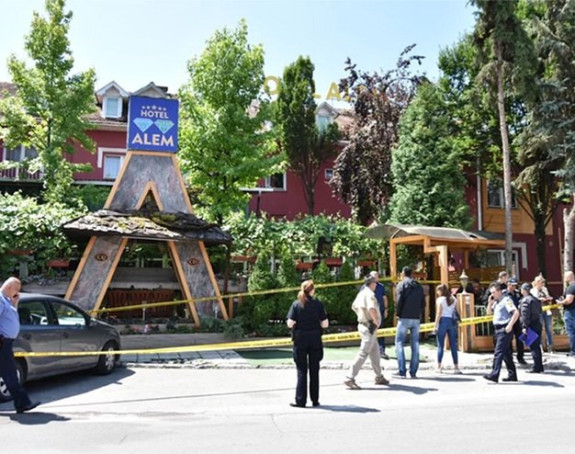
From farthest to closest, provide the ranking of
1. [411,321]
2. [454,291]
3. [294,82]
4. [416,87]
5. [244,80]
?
[294,82] < [416,87] < [244,80] < [454,291] < [411,321]

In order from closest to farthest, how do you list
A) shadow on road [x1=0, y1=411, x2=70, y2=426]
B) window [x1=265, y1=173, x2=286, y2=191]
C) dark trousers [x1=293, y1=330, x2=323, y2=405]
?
1. shadow on road [x1=0, y1=411, x2=70, y2=426]
2. dark trousers [x1=293, y1=330, x2=323, y2=405]
3. window [x1=265, y1=173, x2=286, y2=191]

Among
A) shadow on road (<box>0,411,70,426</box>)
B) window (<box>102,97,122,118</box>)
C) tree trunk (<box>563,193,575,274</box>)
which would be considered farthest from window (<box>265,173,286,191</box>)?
shadow on road (<box>0,411,70,426</box>)

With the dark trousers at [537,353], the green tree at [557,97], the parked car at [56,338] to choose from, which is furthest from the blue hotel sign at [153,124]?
the green tree at [557,97]

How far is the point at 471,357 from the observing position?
477 inches

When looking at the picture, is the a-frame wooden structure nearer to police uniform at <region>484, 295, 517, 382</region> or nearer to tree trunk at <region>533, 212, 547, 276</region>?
police uniform at <region>484, 295, 517, 382</region>

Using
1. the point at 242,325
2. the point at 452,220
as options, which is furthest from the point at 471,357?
the point at 452,220

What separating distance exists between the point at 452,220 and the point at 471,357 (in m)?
7.41

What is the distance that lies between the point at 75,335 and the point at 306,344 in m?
4.51

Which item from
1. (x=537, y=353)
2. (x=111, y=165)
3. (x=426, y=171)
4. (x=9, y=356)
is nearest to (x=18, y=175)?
(x=111, y=165)

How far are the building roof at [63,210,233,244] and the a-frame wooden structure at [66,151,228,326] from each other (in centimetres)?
38

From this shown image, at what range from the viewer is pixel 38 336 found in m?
8.57

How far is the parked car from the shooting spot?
27.4 ft

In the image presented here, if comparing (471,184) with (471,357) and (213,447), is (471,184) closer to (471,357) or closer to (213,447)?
(471,357)

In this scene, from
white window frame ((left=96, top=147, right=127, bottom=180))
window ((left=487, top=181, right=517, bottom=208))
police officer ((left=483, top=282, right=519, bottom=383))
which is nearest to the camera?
police officer ((left=483, top=282, right=519, bottom=383))
